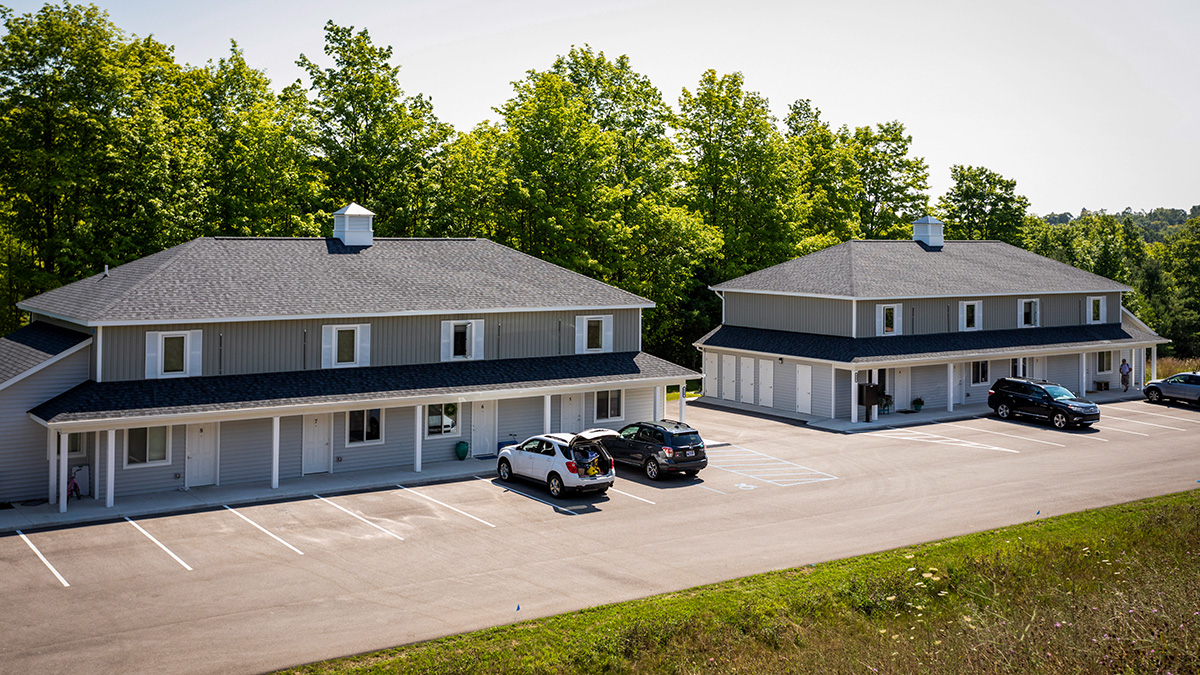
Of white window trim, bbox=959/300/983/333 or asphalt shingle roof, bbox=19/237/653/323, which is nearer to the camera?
asphalt shingle roof, bbox=19/237/653/323

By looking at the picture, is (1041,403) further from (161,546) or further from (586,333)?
(161,546)

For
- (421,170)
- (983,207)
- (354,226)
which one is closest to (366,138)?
(421,170)

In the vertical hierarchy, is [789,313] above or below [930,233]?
below

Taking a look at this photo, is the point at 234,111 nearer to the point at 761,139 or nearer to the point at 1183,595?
the point at 761,139

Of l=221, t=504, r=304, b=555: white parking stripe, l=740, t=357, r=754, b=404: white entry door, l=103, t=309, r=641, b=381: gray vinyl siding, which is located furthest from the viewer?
l=740, t=357, r=754, b=404: white entry door

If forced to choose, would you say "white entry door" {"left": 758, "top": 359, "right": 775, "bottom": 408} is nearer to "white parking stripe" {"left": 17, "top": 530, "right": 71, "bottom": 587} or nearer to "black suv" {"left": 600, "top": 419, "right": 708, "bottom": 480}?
"black suv" {"left": 600, "top": 419, "right": 708, "bottom": 480}

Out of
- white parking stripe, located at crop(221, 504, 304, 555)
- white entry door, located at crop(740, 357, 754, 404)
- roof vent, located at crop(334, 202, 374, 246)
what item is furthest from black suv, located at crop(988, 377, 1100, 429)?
white parking stripe, located at crop(221, 504, 304, 555)

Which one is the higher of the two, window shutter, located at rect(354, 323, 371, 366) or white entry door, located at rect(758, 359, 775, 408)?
window shutter, located at rect(354, 323, 371, 366)
